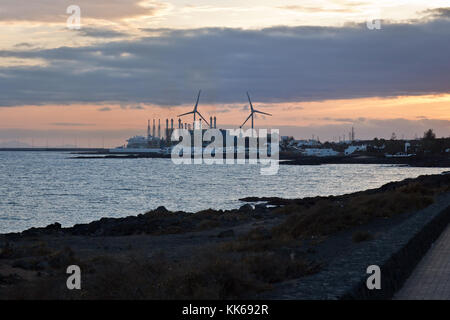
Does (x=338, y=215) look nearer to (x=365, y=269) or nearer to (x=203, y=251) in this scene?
(x=203, y=251)

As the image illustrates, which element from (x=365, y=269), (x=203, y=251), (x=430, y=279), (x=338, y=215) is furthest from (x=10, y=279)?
(x=338, y=215)

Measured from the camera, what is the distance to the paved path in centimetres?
1002

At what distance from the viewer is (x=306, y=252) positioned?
1644 cm

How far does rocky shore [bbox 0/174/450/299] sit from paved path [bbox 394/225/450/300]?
0.89 meters

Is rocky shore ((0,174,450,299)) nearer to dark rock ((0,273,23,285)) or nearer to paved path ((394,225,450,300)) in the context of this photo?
dark rock ((0,273,23,285))

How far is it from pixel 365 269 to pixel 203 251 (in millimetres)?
7604

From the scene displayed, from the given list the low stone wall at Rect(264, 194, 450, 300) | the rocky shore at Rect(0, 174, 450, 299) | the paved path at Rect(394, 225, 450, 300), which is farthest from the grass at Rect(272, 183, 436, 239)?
the paved path at Rect(394, 225, 450, 300)

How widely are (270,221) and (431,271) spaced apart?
17799 mm

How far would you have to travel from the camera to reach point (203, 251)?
1712 centimetres

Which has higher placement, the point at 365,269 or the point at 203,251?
the point at 365,269

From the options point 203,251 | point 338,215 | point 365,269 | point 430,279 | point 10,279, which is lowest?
point 10,279

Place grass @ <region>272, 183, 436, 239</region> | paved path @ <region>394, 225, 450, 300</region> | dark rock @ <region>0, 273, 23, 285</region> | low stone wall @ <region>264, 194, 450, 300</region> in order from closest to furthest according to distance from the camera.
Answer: low stone wall @ <region>264, 194, 450, 300</region> < paved path @ <region>394, 225, 450, 300</region> < dark rock @ <region>0, 273, 23, 285</region> < grass @ <region>272, 183, 436, 239</region>
